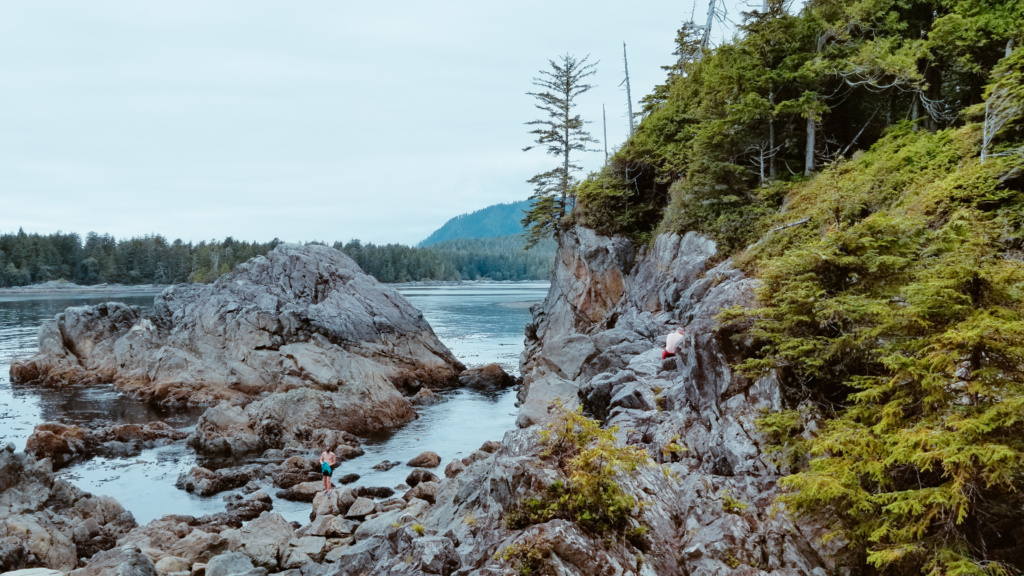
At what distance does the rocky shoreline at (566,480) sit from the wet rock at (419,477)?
6 centimetres

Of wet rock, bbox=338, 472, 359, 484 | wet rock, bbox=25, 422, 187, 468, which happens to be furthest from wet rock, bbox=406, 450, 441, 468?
wet rock, bbox=25, 422, 187, 468

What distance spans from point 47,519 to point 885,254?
22.4 meters

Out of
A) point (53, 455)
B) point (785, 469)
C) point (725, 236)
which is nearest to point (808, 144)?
point (725, 236)

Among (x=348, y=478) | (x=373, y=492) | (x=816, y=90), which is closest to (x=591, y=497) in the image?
(x=373, y=492)

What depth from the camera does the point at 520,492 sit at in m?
8.16

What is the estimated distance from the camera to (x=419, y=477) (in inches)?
835

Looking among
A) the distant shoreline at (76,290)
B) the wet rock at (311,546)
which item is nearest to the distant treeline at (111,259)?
the distant shoreline at (76,290)

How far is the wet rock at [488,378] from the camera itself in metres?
39.6

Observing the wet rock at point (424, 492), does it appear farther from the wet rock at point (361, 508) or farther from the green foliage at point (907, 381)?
the green foliage at point (907, 381)

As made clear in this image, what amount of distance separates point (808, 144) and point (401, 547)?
1880 cm

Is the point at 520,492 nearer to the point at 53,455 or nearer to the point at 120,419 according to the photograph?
the point at 53,455

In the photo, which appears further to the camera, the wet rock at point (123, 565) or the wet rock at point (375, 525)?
the wet rock at point (375, 525)

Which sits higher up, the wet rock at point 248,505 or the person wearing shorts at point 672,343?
the person wearing shorts at point 672,343

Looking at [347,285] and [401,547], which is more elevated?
[347,285]
